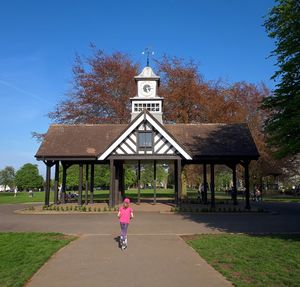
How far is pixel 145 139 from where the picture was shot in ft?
80.8

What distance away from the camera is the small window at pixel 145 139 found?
24.5 meters

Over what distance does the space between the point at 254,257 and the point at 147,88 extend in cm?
2208

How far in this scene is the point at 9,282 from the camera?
6.88 metres

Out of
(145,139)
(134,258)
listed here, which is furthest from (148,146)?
(134,258)

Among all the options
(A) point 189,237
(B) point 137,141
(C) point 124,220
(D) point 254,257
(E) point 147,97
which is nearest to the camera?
(D) point 254,257

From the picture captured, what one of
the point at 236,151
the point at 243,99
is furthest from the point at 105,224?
the point at 243,99

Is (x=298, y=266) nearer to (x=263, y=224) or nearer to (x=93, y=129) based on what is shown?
(x=263, y=224)

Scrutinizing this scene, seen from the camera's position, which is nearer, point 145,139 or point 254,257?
point 254,257

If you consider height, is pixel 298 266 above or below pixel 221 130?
below

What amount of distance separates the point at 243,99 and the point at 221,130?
16.3 metres

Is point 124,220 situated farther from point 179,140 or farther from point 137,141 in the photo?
point 179,140

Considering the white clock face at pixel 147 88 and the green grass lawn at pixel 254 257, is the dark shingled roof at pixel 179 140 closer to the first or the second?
the white clock face at pixel 147 88

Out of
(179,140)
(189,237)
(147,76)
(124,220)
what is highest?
(147,76)

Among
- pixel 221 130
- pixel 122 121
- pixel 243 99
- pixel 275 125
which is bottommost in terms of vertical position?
pixel 275 125
